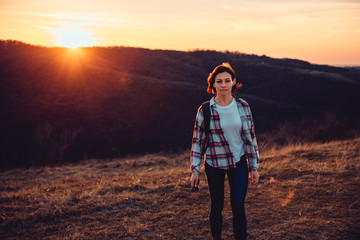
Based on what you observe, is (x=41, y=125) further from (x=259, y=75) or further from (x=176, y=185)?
(x=259, y=75)

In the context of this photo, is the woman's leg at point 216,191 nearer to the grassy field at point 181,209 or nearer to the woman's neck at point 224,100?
the woman's neck at point 224,100

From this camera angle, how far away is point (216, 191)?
8.39 feet

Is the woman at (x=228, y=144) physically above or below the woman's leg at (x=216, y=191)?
above

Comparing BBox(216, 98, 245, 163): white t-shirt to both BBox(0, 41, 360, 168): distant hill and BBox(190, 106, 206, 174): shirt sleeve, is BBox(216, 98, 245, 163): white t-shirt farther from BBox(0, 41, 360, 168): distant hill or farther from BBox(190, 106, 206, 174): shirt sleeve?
BBox(0, 41, 360, 168): distant hill

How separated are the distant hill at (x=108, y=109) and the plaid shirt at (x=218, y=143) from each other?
11.5 m

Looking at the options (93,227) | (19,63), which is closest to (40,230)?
(93,227)

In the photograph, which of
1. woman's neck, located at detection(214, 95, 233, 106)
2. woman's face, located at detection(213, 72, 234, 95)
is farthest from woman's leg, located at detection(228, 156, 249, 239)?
woman's face, located at detection(213, 72, 234, 95)

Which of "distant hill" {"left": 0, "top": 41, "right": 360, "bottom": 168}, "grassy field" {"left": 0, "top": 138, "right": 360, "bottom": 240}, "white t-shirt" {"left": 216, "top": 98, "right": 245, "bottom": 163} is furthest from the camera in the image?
"distant hill" {"left": 0, "top": 41, "right": 360, "bottom": 168}

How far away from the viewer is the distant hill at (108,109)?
17.6m

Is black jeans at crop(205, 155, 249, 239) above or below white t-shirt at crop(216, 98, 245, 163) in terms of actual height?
below

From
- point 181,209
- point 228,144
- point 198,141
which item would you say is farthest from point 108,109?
point 228,144

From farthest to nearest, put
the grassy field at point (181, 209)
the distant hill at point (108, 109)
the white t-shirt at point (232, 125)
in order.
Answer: the distant hill at point (108, 109)
the grassy field at point (181, 209)
the white t-shirt at point (232, 125)

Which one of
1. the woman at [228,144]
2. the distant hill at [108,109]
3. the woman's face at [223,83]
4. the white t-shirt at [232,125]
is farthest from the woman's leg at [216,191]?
the distant hill at [108,109]

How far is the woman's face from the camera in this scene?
2461 mm
